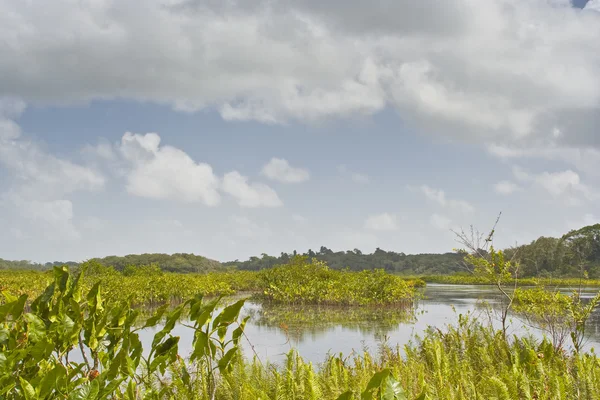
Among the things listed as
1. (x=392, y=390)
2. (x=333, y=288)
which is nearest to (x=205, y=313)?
(x=392, y=390)

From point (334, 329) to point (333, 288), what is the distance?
7336mm

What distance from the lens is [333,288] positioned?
69.2 ft

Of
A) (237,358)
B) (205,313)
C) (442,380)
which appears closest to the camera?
(205,313)

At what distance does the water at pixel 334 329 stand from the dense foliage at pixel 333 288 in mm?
1014

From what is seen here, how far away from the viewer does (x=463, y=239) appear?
7.83m

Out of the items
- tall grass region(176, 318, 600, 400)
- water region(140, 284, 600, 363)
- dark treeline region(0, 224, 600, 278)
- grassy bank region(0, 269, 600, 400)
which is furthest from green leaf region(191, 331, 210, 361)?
dark treeline region(0, 224, 600, 278)

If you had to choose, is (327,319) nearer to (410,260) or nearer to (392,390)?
(392,390)

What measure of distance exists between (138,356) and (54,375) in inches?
19.2

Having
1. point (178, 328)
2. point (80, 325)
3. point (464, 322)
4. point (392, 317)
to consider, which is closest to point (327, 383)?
point (80, 325)

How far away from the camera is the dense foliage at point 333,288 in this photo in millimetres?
20625

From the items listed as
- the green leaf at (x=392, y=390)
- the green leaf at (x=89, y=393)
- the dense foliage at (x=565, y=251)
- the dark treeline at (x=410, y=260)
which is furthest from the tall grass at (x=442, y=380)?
the dense foliage at (x=565, y=251)

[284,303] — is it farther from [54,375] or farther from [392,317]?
[54,375]

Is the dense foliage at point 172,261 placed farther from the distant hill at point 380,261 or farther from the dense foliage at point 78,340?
the dense foliage at point 78,340

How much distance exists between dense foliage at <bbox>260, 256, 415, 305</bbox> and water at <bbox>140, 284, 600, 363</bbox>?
101 cm
